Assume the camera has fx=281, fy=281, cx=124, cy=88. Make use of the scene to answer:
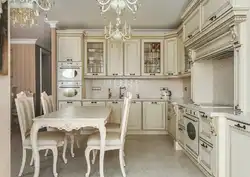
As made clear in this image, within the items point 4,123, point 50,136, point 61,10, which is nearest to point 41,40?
point 61,10

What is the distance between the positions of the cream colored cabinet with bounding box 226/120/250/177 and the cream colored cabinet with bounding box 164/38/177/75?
4217mm

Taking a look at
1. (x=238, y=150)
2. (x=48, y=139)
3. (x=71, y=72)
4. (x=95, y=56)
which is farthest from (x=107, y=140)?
(x=95, y=56)

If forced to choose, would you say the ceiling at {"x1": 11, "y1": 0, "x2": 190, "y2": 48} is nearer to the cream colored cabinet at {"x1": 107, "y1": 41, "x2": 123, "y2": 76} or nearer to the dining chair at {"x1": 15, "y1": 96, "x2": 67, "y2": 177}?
the cream colored cabinet at {"x1": 107, "y1": 41, "x2": 123, "y2": 76}

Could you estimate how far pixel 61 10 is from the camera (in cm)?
551

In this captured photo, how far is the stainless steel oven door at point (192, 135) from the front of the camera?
3.83m

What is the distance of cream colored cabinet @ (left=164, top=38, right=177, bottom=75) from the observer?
693cm

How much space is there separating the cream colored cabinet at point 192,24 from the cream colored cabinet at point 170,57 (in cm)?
178

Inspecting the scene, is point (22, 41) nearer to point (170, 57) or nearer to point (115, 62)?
point (115, 62)

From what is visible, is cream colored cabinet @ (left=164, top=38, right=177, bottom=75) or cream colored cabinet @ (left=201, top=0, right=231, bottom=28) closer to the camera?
cream colored cabinet @ (left=201, top=0, right=231, bottom=28)

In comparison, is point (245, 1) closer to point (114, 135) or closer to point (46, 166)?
point (114, 135)

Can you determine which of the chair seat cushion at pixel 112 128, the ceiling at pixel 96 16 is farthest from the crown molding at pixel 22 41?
the chair seat cushion at pixel 112 128

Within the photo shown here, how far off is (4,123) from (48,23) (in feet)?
15.4

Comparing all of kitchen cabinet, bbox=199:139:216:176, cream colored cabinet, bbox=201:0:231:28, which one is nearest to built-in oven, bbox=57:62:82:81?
cream colored cabinet, bbox=201:0:231:28

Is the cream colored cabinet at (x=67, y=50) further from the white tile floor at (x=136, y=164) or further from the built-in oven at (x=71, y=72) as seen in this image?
the white tile floor at (x=136, y=164)
